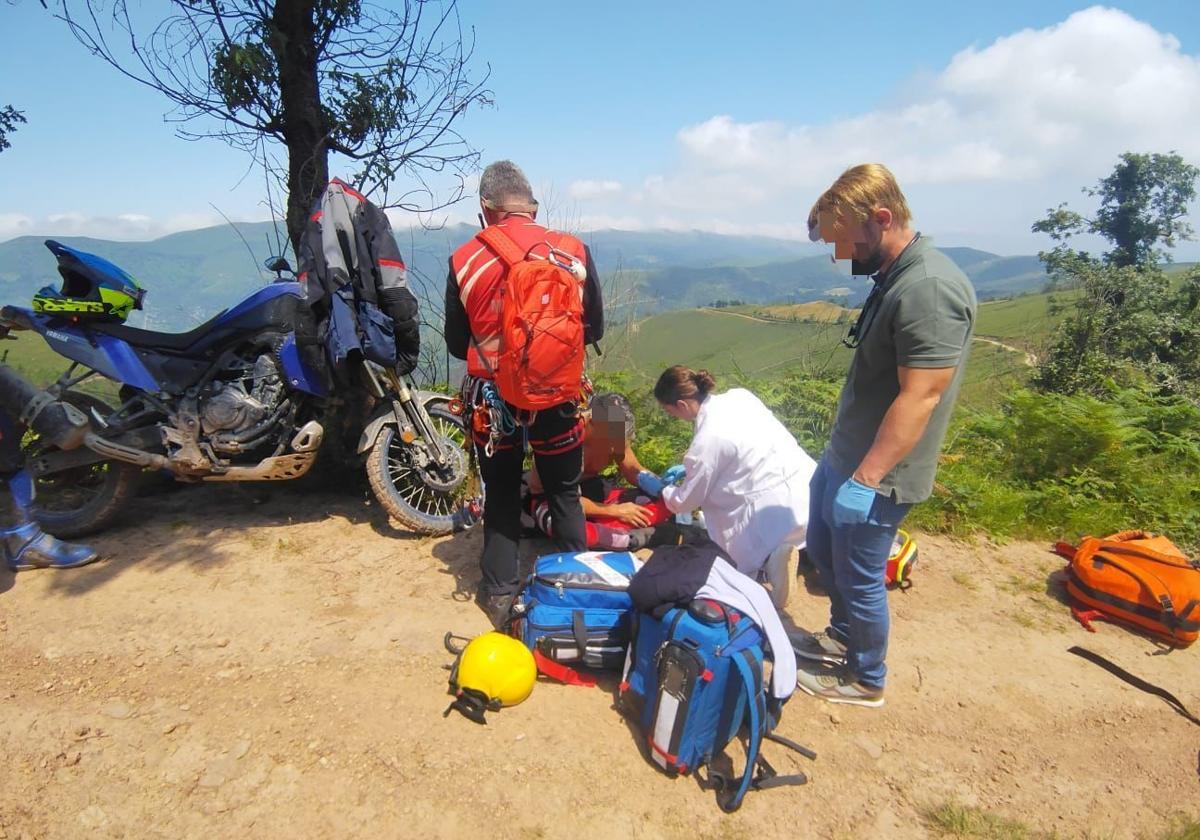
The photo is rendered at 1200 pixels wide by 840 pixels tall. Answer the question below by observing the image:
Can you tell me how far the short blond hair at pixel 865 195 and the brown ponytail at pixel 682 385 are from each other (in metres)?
1.16

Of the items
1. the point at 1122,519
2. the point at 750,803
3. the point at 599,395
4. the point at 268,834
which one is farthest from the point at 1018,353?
the point at 268,834

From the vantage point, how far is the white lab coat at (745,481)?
127 inches

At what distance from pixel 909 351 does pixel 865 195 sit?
63cm

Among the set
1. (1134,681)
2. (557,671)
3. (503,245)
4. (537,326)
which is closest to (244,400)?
(503,245)

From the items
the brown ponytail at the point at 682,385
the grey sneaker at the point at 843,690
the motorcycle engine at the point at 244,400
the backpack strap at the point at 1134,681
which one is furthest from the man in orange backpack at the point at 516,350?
the backpack strap at the point at 1134,681

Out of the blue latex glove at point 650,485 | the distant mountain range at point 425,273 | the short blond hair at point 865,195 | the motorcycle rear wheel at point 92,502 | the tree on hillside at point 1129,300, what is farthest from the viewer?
the tree on hillside at point 1129,300

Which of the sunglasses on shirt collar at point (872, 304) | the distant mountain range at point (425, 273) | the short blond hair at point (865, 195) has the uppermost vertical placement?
the short blond hair at point (865, 195)

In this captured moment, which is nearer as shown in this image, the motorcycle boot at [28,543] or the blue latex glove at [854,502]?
the blue latex glove at [854,502]

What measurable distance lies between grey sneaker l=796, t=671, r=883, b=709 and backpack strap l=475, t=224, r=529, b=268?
2388 mm

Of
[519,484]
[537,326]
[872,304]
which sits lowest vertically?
[519,484]

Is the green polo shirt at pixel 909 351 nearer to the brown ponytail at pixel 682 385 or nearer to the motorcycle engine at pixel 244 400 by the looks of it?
the brown ponytail at pixel 682 385

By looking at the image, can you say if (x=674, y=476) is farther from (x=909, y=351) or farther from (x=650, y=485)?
(x=909, y=351)

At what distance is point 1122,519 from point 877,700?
11.2 ft

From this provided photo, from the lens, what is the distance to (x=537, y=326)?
274 centimetres
